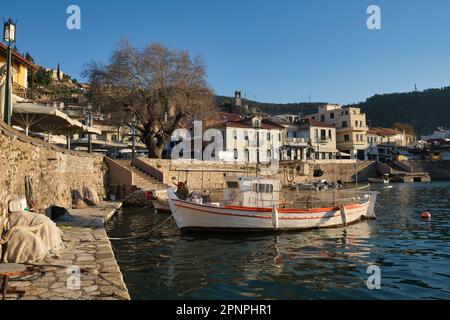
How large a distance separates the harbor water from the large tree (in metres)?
19.3

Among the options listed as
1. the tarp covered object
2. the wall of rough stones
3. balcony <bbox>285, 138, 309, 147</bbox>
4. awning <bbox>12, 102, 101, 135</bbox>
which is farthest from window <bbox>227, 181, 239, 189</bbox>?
balcony <bbox>285, 138, 309, 147</bbox>

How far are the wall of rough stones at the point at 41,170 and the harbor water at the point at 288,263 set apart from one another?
11.5ft

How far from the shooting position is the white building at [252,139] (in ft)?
186

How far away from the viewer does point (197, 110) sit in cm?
3659

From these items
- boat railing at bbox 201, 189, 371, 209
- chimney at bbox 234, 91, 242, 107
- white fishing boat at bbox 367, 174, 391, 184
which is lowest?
boat railing at bbox 201, 189, 371, 209

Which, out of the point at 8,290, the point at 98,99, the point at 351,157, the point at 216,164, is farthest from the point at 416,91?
the point at 8,290

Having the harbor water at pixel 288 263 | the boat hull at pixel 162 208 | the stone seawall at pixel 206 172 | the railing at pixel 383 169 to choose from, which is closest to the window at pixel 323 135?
the stone seawall at pixel 206 172

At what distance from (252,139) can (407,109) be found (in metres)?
114

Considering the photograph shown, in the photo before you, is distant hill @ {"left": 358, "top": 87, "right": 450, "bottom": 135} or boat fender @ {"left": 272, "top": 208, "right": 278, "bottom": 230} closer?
boat fender @ {"left": 272, "top": 208, "right": 278, "bottom": 230}

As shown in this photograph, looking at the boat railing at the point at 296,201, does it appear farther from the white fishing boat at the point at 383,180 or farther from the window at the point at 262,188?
the white fishing boat at the point at 383,180

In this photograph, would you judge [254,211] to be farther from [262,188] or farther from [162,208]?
[162,208]

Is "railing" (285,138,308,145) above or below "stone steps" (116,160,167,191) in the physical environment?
above

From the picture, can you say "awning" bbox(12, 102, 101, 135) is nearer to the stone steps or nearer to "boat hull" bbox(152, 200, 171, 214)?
"boat hull" bbox(152, 200, 171, 214)

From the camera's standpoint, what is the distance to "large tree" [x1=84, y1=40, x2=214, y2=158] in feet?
116
